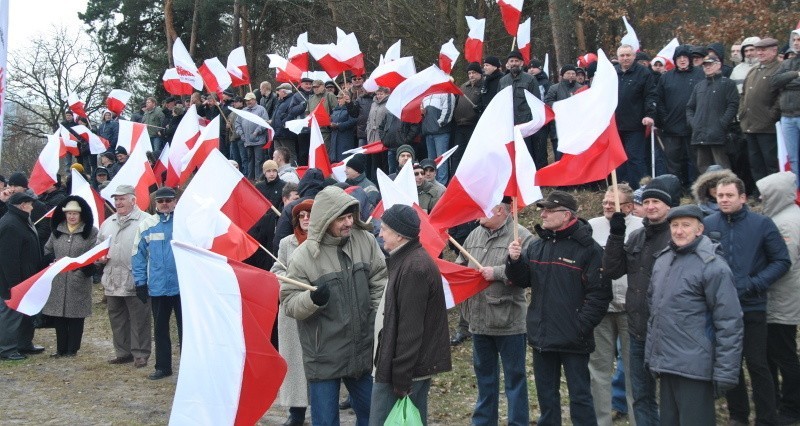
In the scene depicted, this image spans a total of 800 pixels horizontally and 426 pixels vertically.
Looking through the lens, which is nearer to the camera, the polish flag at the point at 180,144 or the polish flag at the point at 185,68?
the polish flag at the point at 180,144

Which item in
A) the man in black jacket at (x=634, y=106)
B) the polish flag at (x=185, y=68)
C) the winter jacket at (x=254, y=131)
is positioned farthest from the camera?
the winter jacket at (x=254, y=131)

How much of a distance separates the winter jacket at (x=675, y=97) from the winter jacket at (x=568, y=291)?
5.64 m

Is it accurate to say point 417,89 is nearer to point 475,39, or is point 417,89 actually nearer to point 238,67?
point 475,39

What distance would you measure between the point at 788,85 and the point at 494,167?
4.72 metres

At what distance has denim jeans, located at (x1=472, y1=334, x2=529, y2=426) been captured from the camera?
294 inches

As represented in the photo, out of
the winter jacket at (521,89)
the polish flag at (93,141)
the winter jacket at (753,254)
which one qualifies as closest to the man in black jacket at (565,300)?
the winter jacket at (753,254)

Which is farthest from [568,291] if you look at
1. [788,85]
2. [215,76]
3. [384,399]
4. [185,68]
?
[215,76]

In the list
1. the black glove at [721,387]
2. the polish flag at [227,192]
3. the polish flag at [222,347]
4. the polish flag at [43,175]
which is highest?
the polish flag at [43,175]

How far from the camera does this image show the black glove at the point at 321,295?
6.33 metres

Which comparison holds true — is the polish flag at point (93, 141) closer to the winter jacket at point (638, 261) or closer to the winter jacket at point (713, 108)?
the winter jacket at point (713, 108)

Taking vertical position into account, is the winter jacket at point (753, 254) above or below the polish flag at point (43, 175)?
below

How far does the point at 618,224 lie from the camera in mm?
6625

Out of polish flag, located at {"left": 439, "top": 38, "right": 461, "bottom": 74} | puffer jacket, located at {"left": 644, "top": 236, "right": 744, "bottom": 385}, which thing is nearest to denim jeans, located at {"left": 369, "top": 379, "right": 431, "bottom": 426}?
puffer jacket, located at {"left": 644, "top": 236, "right": 744, "bottom": 385}

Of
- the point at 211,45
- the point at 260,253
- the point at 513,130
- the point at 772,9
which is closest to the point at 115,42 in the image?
the point at 211,45
